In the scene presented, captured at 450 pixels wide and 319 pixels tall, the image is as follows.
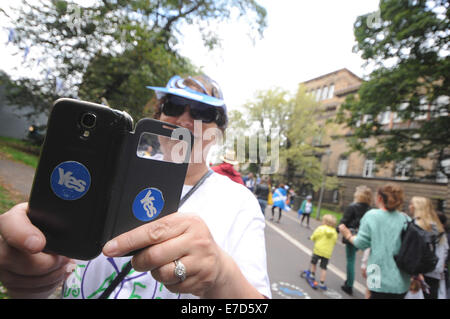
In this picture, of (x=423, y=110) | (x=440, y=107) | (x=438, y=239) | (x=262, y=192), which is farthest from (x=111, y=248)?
(x=423, y=110)

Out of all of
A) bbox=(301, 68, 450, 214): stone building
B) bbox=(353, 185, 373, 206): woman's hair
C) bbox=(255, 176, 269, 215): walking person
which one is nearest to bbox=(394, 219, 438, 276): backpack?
bbox=(353, 185, 373, 206): woman's hair

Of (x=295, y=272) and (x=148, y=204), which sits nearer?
(x=148, y=204)

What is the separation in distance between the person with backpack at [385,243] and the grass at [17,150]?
3245 millimetres

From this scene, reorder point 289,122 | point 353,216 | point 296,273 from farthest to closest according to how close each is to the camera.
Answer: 1. point 289,122
2. point 296,273
3. point 353,216

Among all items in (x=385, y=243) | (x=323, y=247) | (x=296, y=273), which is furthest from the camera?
(x=296, y=273)

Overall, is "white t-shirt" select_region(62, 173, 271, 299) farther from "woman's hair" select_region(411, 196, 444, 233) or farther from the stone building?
the stone building

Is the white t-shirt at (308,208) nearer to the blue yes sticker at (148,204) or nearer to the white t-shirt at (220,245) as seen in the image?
the white t-shirt at (220,245)

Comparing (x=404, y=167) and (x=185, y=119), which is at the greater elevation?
(x=404, y=167)

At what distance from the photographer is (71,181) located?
479 mm

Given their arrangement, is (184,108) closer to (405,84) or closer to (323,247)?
(323,247)

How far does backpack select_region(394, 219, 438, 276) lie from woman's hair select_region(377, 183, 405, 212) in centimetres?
30

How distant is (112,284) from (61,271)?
0.78ft

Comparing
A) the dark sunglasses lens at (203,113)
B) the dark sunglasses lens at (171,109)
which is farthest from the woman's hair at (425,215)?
the dark sunglasses lens at (171,109)
